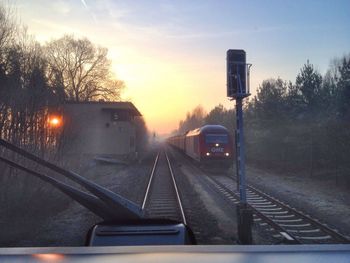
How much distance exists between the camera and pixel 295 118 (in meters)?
31.3

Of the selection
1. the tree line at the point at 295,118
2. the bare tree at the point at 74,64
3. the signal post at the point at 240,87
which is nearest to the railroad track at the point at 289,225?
the signal post at the point at 240,87

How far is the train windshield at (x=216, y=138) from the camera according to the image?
2720cm

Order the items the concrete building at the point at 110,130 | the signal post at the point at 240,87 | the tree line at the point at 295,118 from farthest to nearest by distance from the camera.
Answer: the concrete building at the point at 110,130 < the tree line at the point at 295,118 < the signal post at the point at 240,87

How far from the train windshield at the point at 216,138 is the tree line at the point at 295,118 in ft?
3.58

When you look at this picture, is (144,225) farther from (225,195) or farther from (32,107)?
(225,195)

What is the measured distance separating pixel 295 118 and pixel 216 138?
7.64 meters

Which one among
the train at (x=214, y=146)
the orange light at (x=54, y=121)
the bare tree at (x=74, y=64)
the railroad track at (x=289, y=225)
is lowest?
the railroad track at (x=289, y=225)

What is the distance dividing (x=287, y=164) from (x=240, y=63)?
70.9 ft

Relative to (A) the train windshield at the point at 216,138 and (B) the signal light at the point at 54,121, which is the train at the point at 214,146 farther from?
(B) the signal light at the point at 54,121

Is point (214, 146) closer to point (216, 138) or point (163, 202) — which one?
point (216, 138)

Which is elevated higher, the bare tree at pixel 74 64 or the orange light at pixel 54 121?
the bare tree at pixel 74 64

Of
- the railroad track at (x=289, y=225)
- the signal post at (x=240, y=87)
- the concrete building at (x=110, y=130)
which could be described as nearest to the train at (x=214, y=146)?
the concrete building at (x=110, y=130)

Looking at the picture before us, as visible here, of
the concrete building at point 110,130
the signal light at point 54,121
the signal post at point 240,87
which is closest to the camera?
the signal post at point 240,87

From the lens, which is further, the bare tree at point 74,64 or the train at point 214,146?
the train at point 214,146
